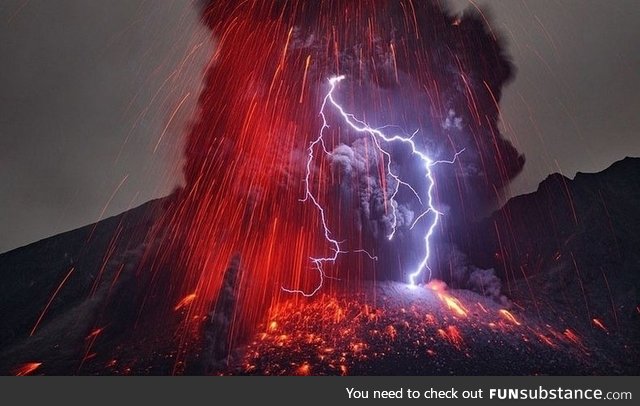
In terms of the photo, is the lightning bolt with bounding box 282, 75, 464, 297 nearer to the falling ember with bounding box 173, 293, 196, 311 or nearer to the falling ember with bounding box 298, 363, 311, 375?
the falling ember with bounding box 173, 293, 196, 311

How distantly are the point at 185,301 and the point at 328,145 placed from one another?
17.3m

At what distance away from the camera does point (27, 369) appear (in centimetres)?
2777

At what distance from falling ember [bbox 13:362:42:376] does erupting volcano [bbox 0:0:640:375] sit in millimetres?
224

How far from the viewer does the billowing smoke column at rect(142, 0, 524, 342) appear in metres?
31.5

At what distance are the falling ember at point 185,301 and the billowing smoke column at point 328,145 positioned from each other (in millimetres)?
1205

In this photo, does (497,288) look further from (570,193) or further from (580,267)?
(570,193)

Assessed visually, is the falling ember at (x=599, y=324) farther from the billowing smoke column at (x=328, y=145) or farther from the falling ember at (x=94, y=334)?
the falling ember at (x=94, y=334)

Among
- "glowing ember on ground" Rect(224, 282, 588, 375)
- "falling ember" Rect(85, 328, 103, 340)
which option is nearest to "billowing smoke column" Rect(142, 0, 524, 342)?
"glowing ember on ground" Rect(224, 282, 588, 375)

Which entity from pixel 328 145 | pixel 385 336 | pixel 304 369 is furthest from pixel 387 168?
pixel 304 369

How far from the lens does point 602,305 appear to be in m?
29.7

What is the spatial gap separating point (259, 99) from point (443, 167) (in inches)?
773

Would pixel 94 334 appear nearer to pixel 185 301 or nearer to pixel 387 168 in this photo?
pixel 185 301

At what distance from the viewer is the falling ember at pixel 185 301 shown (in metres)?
27.9

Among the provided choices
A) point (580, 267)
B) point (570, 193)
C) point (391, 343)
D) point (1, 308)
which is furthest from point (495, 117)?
point (1, 308)
